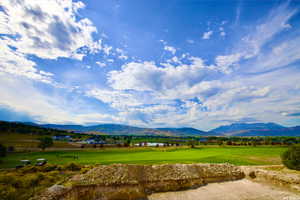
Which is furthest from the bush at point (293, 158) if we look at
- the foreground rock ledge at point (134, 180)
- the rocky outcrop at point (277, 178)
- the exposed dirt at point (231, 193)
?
the exposed dirt at point (231, 193)

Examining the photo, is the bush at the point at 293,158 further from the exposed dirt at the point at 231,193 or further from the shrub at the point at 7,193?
the shrub at the point at 7,193

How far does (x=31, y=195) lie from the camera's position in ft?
33.4

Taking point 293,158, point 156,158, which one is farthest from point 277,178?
point 156,158

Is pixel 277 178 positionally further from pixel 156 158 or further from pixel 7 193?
pixel 156 158

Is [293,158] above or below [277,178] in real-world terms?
above

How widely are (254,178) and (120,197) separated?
16.3m

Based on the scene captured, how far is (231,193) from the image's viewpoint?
1459 centimetres

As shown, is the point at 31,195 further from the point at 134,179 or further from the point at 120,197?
the point at 134,179

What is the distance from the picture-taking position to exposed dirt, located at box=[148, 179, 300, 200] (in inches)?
527

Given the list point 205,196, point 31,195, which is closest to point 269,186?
point 205,196

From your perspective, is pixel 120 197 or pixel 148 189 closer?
pixel 120 197

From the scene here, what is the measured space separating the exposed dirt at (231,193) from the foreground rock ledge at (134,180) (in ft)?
3.02

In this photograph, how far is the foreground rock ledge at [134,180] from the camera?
12414 mm

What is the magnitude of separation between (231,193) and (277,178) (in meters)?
6.11
